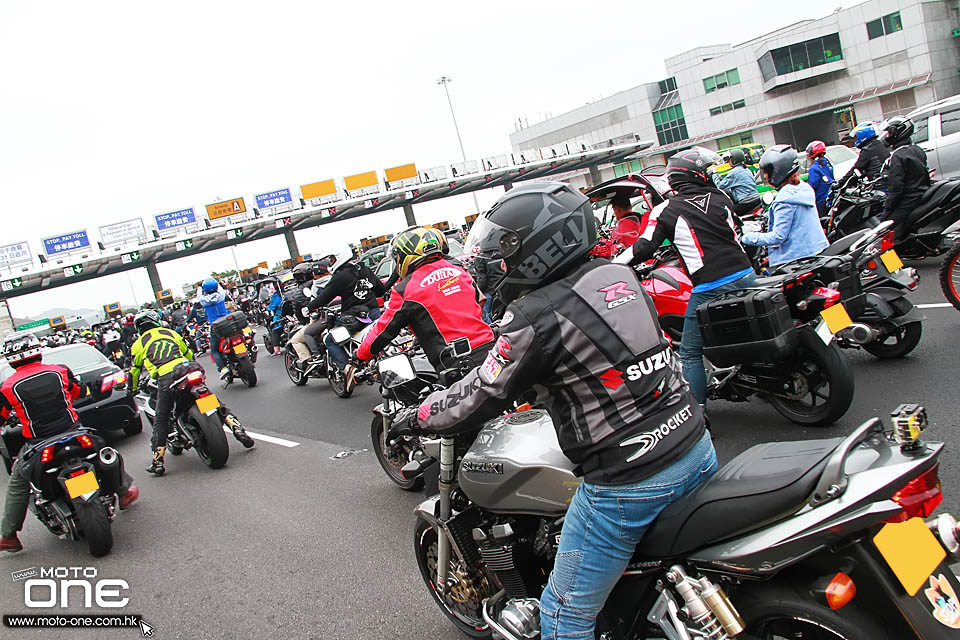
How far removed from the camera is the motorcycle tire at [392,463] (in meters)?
5.75

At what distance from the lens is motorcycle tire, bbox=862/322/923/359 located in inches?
233

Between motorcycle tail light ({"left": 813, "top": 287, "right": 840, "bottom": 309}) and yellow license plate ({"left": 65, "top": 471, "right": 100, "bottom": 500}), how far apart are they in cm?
605

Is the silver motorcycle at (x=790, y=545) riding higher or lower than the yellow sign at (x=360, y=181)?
lower

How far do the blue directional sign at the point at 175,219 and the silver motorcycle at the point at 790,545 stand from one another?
47.9 m

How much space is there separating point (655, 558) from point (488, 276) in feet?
3.79

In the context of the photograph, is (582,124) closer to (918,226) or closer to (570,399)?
(918,226)

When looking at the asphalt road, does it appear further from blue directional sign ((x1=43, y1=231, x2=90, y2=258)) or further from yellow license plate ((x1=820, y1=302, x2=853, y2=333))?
blue directional sign ((x1=43, y1=231, x2=90, y2=258))

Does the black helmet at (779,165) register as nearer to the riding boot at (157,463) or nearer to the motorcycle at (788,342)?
the motorcycle at (788,342)

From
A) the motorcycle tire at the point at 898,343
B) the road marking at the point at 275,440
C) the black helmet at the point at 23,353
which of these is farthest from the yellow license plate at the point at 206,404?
the motorcycle tire at the point at 898,343

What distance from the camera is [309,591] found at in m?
4.41

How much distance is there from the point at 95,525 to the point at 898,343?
283 inches

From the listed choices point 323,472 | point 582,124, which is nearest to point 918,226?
point 323,472

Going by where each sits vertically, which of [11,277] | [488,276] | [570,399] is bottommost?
[570,399]

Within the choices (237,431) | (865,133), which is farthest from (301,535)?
(865,133)
